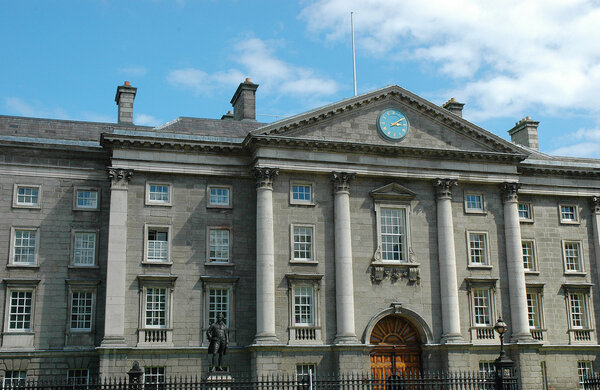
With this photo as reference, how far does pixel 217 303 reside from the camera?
119 feet

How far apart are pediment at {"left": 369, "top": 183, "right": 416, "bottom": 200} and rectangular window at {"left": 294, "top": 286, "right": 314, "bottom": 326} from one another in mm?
6056

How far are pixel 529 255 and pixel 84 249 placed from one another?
79.9 ft

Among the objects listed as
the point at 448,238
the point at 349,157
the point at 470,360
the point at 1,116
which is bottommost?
the point at 470,360

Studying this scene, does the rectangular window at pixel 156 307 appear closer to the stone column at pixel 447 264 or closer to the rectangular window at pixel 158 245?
the rectangular window at pixel 158 245

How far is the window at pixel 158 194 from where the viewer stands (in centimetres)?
3638

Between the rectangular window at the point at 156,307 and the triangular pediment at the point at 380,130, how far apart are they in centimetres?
947

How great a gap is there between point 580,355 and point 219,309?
20238 mm

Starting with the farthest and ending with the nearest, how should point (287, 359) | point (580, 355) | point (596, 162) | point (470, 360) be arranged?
point (596, 162), point (580, 355), point (470, 360), point (287, 359)

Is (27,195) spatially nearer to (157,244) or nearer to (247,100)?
(157,244)

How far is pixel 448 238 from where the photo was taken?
126 ft

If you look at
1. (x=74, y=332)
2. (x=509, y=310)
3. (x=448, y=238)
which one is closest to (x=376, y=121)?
(x=448, y=238)

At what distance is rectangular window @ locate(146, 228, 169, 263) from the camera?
35875mm

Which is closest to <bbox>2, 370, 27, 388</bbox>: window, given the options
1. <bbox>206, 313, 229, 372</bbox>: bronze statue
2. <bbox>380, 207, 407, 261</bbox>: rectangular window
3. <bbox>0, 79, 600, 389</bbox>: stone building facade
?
<bbox>0, 79, 600, 389</bbox>: stone building facade

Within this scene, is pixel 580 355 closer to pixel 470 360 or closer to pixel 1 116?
pixel 470 360
